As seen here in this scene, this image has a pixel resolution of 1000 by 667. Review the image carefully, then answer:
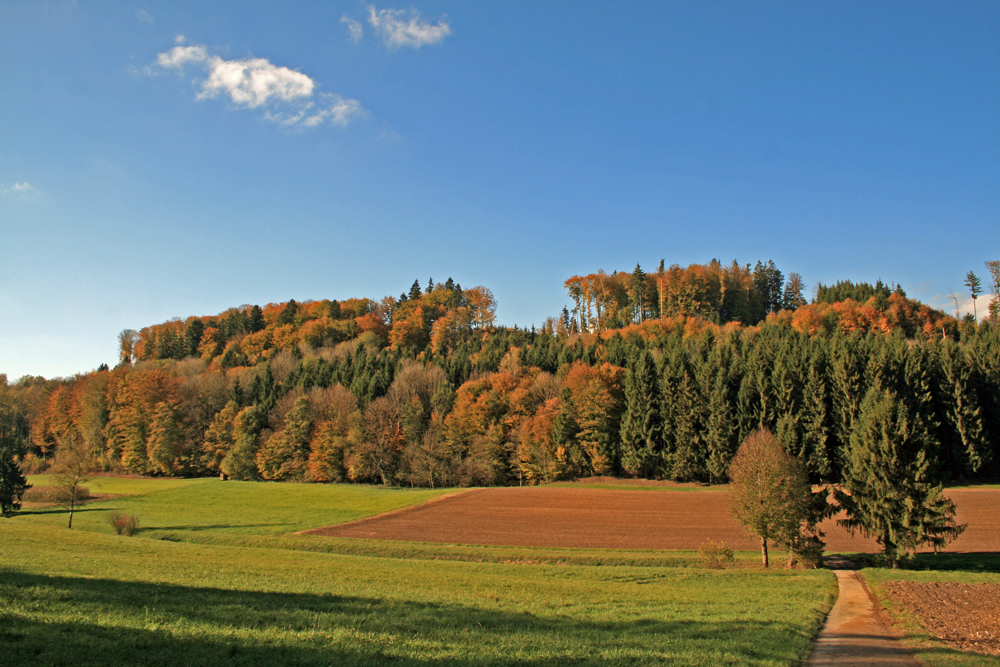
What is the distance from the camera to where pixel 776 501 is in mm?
30516

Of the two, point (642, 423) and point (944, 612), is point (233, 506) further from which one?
point (944, 612)

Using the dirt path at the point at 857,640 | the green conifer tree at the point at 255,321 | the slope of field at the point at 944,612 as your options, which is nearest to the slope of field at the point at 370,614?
the dirt path at the point at 857,640

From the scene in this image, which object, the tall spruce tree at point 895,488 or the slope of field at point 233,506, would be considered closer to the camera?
the tall spruce tree at point 895,488

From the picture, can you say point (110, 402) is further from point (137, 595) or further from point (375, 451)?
point (137, 595)

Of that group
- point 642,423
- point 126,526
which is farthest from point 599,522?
point 126,526

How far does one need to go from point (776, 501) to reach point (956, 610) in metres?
11.8

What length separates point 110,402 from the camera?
327 ft

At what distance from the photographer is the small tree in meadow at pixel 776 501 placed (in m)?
30.4

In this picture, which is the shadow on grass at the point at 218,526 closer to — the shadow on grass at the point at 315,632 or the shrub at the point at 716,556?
the shadow on grass at the point at 315,632

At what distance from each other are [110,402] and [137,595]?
10609 cm

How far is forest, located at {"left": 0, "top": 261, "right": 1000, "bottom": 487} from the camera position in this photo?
66.7m

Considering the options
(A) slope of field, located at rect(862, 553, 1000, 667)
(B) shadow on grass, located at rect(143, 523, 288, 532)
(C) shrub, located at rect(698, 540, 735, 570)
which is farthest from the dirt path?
(B) shadow on grass, located at rect(143, 523, 288, 532)

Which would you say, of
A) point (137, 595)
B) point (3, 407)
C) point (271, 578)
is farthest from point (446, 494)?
point (3, 407)

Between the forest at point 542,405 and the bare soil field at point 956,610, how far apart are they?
11.3m
